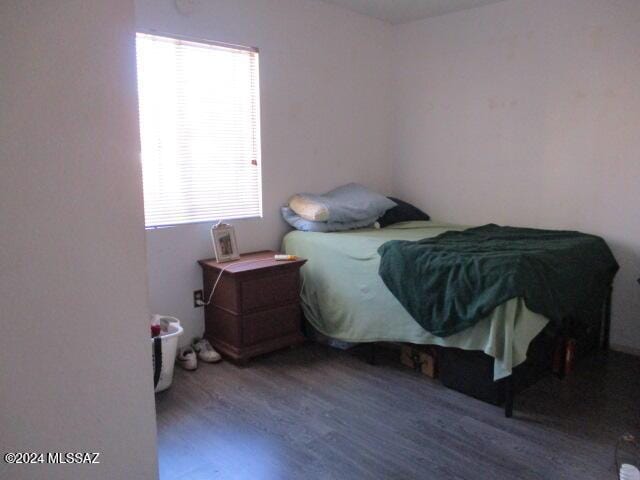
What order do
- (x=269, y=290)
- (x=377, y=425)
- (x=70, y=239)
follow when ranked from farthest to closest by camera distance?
(x=269, y=290), (x=377, y=425), (x=70, y=239)

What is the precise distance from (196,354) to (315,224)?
1109 millimetres

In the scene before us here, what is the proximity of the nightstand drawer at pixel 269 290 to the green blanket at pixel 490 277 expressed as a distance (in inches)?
25.2

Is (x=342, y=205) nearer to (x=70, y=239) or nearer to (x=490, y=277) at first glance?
(x=490, y=277)

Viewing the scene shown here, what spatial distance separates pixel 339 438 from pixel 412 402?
1.61 feet

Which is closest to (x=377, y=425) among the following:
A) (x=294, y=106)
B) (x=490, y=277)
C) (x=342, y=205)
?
(x=490, y=277)

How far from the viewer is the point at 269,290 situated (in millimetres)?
2928

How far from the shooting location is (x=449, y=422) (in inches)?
87.7

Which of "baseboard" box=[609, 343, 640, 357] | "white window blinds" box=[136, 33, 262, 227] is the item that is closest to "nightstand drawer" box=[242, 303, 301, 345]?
"white window blinds" box=[136, 33, 262, 227]

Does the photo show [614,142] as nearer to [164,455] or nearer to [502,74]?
[502,74]

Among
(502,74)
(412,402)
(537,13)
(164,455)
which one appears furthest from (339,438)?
(537,13)

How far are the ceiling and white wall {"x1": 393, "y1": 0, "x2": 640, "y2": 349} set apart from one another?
0.30 ft

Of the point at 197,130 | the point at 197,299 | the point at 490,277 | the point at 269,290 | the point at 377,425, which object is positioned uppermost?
the point at 197,130

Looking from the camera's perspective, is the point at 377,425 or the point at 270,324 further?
the point at 270,324

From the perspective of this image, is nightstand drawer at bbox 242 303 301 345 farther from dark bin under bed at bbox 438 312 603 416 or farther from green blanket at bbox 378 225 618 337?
dark bin under bed at bbox 438 312 603 416
